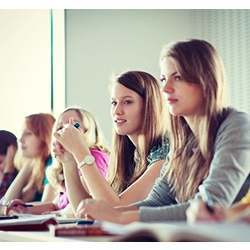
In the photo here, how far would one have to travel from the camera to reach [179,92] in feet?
4.82

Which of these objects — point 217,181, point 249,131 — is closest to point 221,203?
point 217,181

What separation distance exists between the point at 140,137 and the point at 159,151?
0.23ft

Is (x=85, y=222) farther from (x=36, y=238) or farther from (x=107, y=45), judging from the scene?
(x=107, y=45)

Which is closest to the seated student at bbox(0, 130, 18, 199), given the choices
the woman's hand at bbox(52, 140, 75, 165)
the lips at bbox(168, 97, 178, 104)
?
the woman's hand at bbox(52, 140, 75, 165)

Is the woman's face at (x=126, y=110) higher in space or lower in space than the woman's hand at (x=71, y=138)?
higher

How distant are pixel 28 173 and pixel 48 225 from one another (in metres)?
0.41

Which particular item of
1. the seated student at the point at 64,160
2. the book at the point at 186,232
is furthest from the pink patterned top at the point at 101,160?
the book at the point at 186,232

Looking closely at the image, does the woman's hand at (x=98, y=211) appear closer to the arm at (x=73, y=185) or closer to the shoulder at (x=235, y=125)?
the arm at (x=73, y=185)

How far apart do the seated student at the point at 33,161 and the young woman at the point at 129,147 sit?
0.14 metres

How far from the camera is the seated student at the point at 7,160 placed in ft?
5.92

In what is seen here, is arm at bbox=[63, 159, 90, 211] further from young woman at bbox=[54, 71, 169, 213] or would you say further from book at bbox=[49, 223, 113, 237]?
book at bbox=[49, 223, 113, 237]

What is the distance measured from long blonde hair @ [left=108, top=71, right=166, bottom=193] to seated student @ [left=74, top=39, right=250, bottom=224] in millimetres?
55
